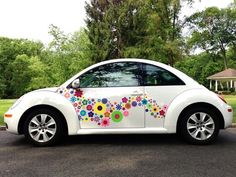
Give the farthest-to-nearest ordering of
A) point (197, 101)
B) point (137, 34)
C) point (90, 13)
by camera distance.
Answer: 1. point (90, 13)
2. point (137, 34)
3. point (197, 101)

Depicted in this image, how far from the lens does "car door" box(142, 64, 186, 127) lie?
578 cm

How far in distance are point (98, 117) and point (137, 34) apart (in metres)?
31.8

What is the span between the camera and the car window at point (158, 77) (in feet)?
19.4

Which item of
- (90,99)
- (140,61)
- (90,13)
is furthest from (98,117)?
(90,13)

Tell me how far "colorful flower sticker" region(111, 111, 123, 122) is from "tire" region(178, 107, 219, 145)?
1142 millimetres

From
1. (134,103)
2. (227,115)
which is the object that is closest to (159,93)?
(134,103)

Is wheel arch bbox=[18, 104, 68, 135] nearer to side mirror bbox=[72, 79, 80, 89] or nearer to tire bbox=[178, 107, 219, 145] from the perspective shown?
side mirror bbox=[72, 79, 80, 89]

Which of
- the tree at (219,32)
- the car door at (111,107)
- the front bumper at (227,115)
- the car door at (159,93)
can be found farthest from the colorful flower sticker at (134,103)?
the tree at (219,32)

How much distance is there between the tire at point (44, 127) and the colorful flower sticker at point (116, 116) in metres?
0.99

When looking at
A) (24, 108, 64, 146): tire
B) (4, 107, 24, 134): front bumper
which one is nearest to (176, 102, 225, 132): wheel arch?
(24, 108, 64, 146): tire

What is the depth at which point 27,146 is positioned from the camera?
5.88m

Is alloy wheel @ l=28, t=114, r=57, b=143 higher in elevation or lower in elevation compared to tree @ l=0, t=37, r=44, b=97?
lower

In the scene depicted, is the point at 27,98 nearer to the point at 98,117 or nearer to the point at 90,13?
the point at 98,117

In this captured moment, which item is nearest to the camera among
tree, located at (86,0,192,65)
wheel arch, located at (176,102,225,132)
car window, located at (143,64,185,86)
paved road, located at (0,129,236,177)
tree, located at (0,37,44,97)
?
paved road, located at (0,129,236,177)
